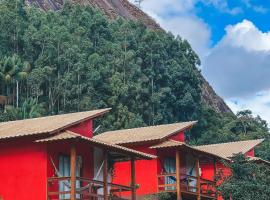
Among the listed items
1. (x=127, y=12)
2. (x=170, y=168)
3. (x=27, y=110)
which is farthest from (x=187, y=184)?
(x=127, y=12)

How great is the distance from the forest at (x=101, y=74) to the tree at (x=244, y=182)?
18.8 metres

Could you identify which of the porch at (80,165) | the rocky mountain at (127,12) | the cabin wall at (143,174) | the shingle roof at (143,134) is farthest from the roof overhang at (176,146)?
the rocky mountain at (127,12)

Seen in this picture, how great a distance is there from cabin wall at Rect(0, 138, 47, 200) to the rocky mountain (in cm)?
6696

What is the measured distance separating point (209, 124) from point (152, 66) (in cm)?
879

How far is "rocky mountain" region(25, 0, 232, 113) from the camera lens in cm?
9681

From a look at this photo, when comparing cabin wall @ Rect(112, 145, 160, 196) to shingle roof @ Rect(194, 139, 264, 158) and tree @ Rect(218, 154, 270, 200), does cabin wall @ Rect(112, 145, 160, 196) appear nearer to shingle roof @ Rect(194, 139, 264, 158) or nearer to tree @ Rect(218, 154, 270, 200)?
tree @ Rect(218, 154, 270, 200)

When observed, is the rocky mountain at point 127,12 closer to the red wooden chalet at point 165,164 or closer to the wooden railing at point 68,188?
the red wooden chalet at point 165,164

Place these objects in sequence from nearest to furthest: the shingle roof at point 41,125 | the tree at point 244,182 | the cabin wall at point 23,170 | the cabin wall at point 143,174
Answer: the shingle roof at point 41,125 → the cabin wall at point 23,170 → the tree at point 244,182 → the cabin wall at point 143,174

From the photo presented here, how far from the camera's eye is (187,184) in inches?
1358

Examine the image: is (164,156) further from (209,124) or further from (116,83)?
(209,124)

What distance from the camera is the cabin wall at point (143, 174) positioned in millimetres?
34312

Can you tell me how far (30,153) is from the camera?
2650 centimetres

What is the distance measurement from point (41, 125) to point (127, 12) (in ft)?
311

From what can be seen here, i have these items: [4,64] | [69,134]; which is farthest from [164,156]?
[4,64]
